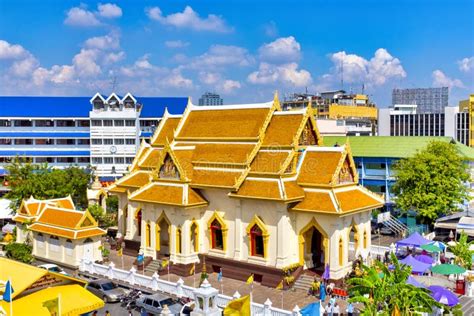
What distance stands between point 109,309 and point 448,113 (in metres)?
73.2

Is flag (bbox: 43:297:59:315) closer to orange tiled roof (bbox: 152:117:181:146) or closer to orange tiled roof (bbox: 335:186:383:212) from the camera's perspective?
orange tiled roof (bbox: 335:186:383:212)

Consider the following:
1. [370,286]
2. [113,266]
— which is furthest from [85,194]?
[370,286]

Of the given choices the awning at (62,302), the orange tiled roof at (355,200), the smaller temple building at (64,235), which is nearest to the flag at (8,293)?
the awning at (62,302)

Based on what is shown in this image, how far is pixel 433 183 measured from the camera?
3844cm

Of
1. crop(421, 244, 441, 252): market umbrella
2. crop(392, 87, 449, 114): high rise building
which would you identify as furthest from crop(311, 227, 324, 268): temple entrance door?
crop(392, 87, 449, 114): high rise building

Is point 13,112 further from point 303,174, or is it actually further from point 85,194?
point 303,174

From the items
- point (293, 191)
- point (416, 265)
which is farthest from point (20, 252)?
point (416, 265)

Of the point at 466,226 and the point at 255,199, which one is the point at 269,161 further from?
the point at 466,226

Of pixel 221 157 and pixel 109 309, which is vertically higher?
pixel 221 157

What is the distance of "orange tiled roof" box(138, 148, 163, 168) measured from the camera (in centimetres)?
3575

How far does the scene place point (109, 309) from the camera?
24.9 meters

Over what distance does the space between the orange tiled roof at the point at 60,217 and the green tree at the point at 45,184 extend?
9.08m

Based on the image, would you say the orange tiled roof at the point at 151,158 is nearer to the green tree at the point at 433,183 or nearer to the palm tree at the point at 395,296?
the green tree at the point at 433,183

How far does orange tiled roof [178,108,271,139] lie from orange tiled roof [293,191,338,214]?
4.89 m
